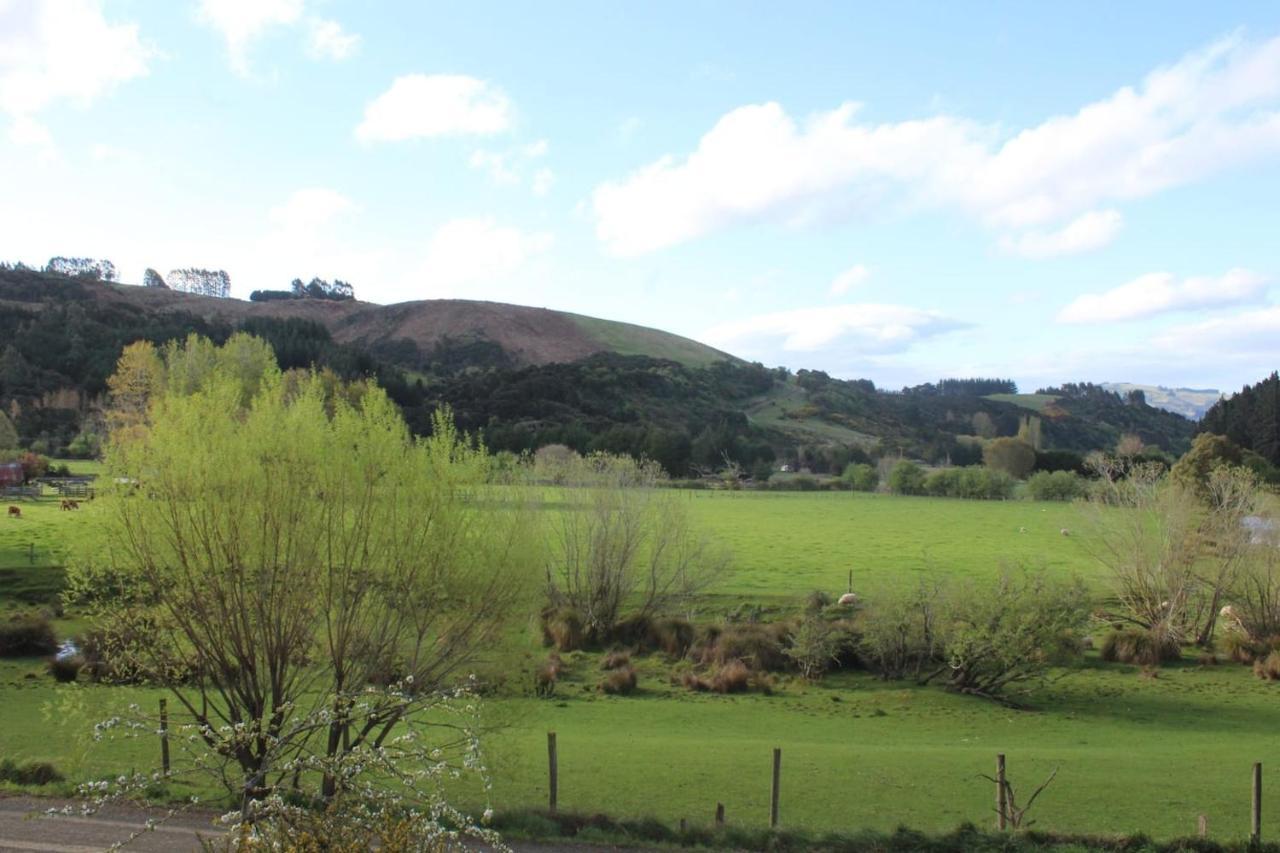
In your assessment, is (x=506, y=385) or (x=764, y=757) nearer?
(x=764, y=757)

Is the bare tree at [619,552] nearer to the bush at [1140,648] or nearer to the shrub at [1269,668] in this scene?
the bush at [1140,648]

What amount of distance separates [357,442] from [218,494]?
3.33m

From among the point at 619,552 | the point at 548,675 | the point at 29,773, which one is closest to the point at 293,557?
the point at 29,773

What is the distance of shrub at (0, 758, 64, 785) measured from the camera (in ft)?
69.0

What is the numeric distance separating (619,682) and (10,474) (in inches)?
2733

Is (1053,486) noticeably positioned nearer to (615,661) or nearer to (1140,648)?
(1140,648)

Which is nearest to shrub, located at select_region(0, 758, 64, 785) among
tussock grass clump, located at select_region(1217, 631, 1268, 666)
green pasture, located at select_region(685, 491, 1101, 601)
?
green pasture, located at select_region(685, 491, 1101, 601)

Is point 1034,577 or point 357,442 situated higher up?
point 357,442

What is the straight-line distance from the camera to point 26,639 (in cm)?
3916

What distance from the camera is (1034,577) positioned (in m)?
42.6

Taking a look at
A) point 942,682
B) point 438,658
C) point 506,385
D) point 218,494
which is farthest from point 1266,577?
point 506,385

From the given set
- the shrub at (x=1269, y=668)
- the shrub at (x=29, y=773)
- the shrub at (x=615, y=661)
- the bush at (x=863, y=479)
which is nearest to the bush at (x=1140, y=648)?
the shrub at (x=1269, y=668)

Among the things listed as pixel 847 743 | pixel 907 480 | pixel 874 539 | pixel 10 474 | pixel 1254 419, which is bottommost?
pixel 847 743

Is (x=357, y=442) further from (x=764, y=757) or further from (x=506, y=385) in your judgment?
(x=506, y=385)
